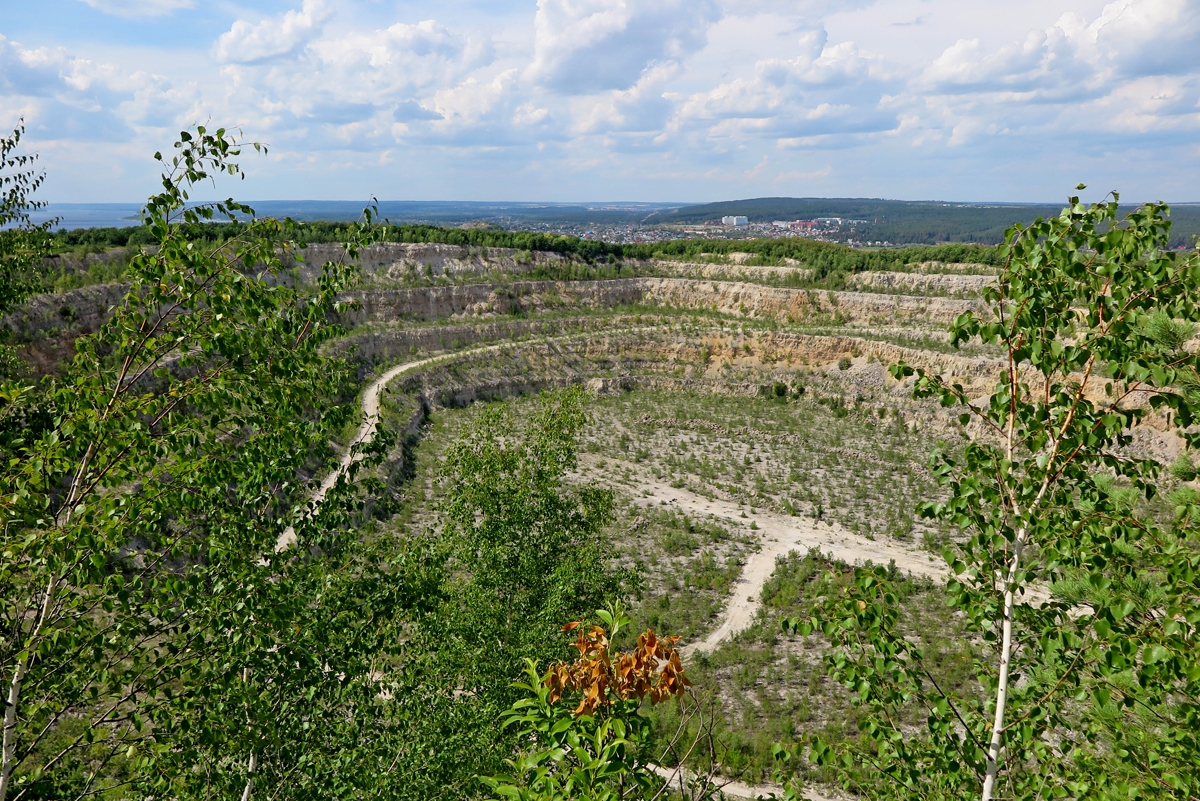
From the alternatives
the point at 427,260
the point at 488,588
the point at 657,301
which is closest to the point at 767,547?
the point at 488,588

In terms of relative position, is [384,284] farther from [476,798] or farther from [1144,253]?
[1144,253]

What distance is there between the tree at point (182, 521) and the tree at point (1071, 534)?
4862 millimetres

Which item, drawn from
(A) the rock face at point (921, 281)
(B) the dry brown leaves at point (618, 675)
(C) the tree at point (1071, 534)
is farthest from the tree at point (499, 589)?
(A) the rock face at point (921, 281)

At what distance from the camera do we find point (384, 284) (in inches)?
2195

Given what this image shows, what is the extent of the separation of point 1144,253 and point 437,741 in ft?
32.1

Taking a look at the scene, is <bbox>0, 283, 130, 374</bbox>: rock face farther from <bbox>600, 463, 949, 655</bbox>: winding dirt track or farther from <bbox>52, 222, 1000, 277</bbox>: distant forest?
<bbox>600, 463, 949, 655</bbox>: winding dirt track

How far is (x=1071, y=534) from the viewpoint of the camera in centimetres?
459

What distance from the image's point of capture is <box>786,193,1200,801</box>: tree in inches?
175

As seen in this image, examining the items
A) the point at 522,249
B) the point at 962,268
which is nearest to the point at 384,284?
the point at 522,249

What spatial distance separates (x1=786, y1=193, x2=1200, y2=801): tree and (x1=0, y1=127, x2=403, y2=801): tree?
486 centimetres

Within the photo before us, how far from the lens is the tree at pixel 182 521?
16.4ft

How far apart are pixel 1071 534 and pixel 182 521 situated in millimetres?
7149

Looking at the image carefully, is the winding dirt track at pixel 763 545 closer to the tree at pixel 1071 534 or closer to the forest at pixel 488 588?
the forest at pixel 488 588

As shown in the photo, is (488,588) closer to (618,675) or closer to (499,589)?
(499,589)
